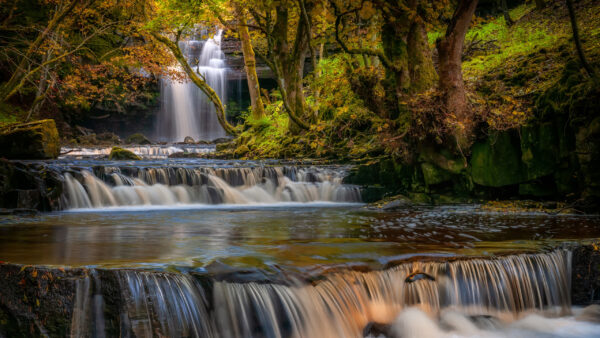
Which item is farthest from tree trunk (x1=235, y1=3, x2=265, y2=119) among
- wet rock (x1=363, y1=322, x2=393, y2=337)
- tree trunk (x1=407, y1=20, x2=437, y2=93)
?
wet rock (x1=363, y1=322, x2=393, y2=337)

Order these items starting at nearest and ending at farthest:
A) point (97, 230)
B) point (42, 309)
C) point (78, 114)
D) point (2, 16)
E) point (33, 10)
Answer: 1. point (42, 309)
2. point (97, 230)
3. point (2, 16)
4. point (33, 10)
5. point (78, 114)

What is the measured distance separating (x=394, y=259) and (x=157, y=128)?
3040 centimetres

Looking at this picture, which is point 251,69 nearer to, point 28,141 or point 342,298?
point 28,141

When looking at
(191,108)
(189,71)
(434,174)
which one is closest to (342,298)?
(434,174)

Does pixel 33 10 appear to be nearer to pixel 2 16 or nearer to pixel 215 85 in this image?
pixel 2 16

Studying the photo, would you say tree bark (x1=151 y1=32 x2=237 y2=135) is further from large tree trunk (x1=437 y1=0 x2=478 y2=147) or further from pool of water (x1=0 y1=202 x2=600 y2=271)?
large tree trunk (x1=437 y1=0 x2=478 y2=147)

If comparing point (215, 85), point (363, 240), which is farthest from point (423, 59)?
point (215, 85)

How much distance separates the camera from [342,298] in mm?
4312

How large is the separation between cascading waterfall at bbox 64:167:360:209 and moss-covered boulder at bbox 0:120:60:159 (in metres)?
4.00

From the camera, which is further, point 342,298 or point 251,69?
point 251,69

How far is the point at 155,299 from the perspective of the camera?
3.76m

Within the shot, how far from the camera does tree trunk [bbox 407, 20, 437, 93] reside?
29.7ft

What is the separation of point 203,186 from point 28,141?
237 inches

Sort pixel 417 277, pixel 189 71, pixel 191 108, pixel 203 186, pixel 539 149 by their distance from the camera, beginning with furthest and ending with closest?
pixel 191 108, pixel 189 71, pixel 203 186, pixel 539 149, pixel 417 277
